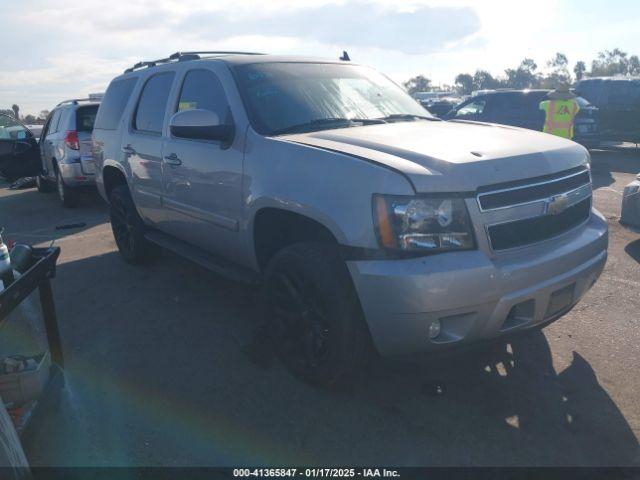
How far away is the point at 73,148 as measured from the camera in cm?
948

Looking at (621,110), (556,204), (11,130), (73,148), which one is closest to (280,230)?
(556,204)

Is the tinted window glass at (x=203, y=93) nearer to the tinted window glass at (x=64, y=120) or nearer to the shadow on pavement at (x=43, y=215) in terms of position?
the shadow on pavement at (x=43, y=215)

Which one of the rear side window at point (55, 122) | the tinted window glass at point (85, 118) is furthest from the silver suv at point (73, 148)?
the rear side window at point (55, 122)

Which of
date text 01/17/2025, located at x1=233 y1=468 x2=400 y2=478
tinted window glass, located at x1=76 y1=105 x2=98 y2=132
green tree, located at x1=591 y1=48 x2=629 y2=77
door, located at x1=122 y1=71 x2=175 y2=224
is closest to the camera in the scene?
date text 01/17/2025, located at x1=233 y1=468 x2=400 y2=478

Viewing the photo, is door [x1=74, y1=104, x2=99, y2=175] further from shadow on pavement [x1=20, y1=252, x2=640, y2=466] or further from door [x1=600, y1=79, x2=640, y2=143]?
door [x1=600, y1=79, x2=640, y2=143]

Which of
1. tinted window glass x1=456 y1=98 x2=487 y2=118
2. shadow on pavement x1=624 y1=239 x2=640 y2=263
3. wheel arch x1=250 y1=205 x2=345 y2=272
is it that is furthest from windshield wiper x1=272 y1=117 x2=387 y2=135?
tinted window glass x1=456 y1=98 x2=487 y2=118

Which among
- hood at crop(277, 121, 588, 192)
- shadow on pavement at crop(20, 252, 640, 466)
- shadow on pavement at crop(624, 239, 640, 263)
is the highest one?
hood at crop(277, 121, 588, 192)

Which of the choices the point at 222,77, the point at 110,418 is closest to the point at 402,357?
the point at 110,418

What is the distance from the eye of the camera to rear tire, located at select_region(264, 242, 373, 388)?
2.93 metres

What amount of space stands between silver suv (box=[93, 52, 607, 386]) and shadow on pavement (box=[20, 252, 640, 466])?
31cm

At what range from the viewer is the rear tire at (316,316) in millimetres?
2930

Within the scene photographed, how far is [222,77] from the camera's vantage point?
4.04 m

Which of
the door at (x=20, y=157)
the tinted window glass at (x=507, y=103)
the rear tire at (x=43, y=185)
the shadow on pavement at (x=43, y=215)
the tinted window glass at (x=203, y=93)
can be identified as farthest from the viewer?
the tinted window glass at (x=507, y=103)

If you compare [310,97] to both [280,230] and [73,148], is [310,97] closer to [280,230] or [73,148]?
[280,230]
